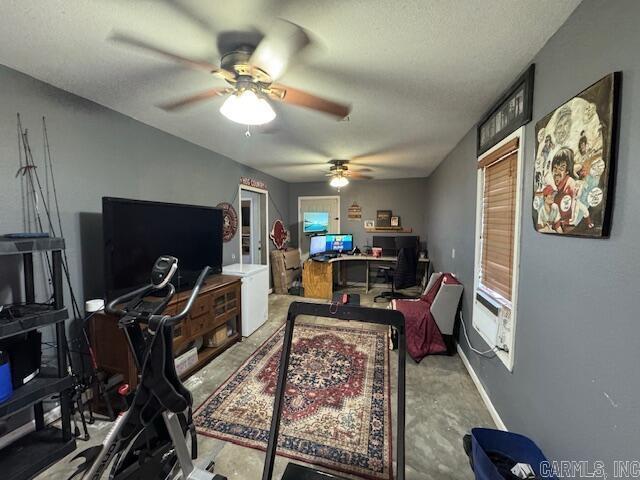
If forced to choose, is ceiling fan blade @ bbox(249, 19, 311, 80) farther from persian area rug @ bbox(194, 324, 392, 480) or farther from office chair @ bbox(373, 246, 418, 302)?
office chair @ bbox(373, 246, 418, 302)

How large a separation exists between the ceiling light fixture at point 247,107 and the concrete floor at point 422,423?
2.06 m

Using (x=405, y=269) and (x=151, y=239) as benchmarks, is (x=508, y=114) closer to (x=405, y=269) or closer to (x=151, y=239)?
(x=151, y=239)

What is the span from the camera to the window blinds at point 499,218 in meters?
1.88

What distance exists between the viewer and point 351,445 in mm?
1730

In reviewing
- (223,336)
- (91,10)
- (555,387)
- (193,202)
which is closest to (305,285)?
(223,336)

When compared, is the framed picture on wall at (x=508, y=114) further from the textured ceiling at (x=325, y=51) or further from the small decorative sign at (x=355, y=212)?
the small decorative sign at (x=355, y=212)

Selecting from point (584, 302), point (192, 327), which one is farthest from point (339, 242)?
point (584, 302)

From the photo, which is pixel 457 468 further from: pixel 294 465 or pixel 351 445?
pixel 294 465

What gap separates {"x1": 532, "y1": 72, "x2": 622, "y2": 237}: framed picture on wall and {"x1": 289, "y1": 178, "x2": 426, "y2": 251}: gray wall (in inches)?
170

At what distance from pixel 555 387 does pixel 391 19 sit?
192cm

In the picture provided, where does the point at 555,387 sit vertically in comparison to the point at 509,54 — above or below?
below

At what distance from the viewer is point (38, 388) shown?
1.54 metres

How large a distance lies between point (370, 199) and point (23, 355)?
A: 5.40 meters

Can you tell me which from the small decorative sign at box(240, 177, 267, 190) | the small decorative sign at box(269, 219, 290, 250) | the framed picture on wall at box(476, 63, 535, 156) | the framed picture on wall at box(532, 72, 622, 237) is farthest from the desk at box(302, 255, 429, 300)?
the framed picture on wall at box(532, 72, 622, 237)
